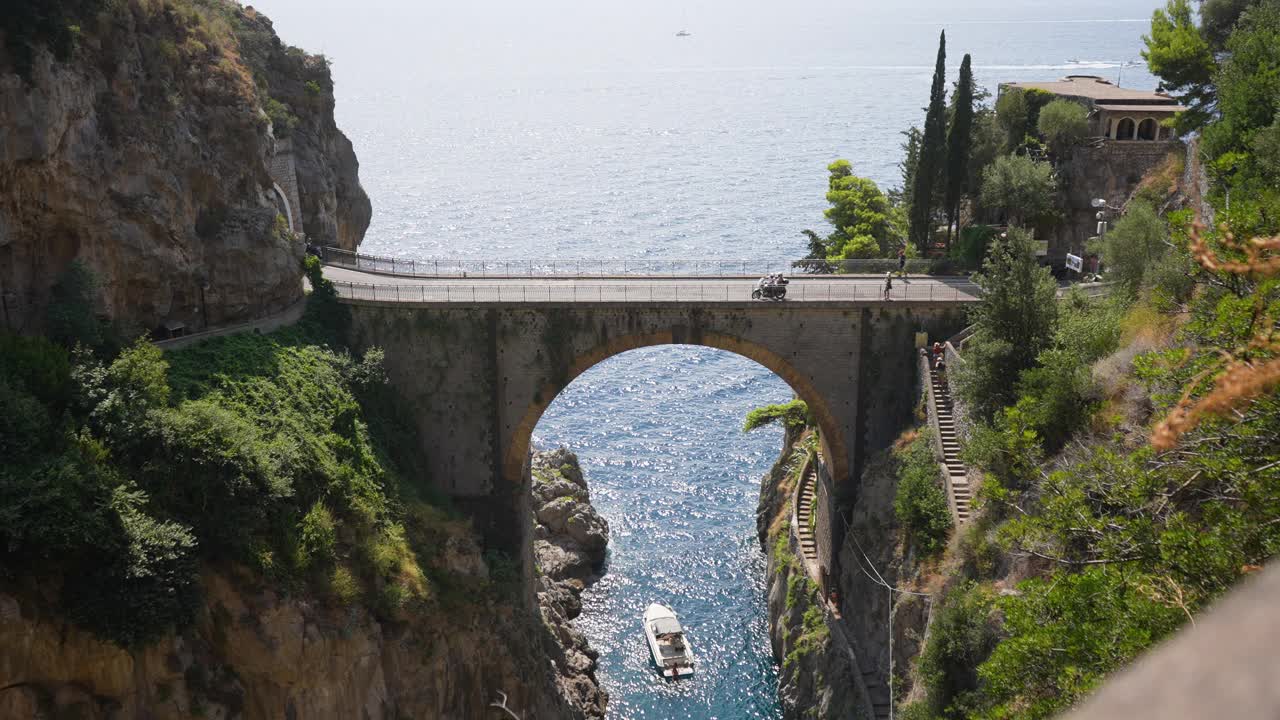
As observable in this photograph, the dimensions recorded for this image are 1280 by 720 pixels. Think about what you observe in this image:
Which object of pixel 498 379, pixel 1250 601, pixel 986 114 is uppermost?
pixel 986 114

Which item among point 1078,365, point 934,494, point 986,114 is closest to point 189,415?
point 934,494

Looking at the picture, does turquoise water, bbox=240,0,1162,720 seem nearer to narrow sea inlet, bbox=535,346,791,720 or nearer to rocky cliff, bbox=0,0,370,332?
narrow sea inlet, bbox=535,346,791,720

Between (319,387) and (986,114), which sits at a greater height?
(986,114)

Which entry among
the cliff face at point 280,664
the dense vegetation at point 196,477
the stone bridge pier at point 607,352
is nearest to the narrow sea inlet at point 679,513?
the cliff face at point 280,664

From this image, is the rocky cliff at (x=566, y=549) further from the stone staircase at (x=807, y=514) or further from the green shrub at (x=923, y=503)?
the green shrub at (x=923, y=503)

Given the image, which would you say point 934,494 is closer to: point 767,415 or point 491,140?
point 767,415

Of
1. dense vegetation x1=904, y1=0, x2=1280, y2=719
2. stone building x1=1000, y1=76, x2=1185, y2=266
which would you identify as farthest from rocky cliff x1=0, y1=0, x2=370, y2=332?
stone building x1=1000, y1=76, x2=1185, y2=266

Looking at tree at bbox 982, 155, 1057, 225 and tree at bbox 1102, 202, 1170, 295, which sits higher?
tree at bbox 982, 155, 1057, 225
